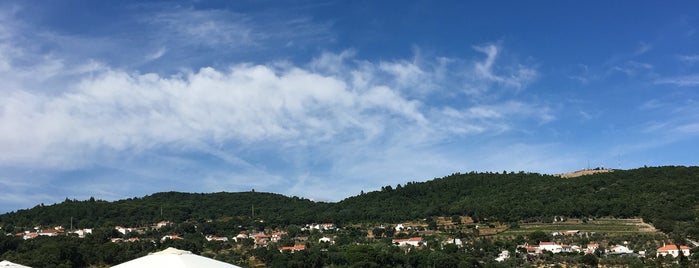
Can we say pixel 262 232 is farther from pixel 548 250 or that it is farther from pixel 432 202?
pixel 548 250

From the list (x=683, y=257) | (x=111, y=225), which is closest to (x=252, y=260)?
(x=683, y=257)

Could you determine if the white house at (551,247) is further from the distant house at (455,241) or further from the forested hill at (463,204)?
the forested hill at (463,204)

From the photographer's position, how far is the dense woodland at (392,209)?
44188mm

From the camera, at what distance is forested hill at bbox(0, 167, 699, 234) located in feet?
197

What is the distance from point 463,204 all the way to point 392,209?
10518 millimetres

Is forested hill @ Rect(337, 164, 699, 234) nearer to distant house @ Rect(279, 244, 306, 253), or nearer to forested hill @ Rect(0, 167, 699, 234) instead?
forested hill @ Rect(0, 167, 699, 234)

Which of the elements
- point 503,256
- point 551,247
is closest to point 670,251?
point 551,247

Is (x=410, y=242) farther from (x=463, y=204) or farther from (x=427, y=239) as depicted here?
(x=463, y=204)

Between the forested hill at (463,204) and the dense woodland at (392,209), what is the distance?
0.11 meters

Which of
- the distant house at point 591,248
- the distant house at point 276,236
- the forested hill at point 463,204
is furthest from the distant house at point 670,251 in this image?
the distant house at point 276,236

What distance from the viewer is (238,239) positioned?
59.0 meters

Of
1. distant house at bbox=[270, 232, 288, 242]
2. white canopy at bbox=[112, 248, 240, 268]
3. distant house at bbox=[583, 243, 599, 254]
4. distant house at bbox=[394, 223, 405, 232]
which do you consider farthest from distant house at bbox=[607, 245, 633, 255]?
white canopy at bbox=[112, 248, 240, 268]

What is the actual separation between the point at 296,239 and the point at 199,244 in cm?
1012

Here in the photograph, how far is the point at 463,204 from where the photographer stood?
72.8m
